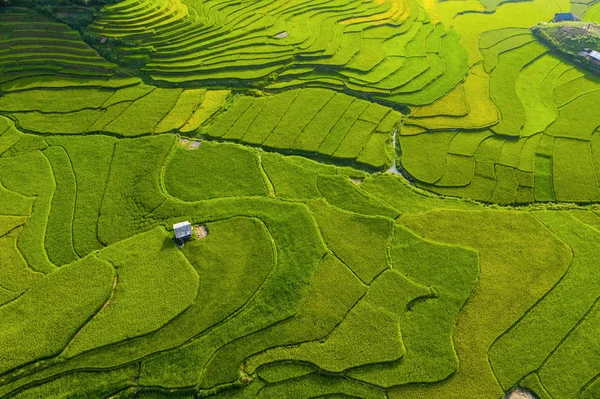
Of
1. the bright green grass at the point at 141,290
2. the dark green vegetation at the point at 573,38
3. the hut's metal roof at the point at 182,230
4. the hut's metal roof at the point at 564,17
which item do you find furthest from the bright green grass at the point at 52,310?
the hut's metal roof at the point at 564,17

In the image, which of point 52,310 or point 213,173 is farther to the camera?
point 213,173

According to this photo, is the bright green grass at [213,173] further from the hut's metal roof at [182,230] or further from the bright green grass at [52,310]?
the bright green grass at [52,310]

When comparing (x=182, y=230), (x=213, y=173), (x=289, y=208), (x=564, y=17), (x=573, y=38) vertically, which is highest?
(x=564, y=17)

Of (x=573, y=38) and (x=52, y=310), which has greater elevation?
(x=573, y=38)

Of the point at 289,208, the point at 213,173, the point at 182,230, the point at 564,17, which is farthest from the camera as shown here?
the point at 564,17

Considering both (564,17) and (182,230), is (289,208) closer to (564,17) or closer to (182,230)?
(182,230)

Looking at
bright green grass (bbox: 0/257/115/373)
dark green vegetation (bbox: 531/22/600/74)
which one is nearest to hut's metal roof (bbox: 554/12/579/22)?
dark green vegetation (bbox: 531/22/600/74)

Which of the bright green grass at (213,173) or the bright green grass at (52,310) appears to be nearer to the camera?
the bright green grass at (52,310)

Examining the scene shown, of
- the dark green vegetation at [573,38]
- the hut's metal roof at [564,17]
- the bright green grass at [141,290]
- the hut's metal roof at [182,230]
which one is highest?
the hut's metal roof at [564,17]

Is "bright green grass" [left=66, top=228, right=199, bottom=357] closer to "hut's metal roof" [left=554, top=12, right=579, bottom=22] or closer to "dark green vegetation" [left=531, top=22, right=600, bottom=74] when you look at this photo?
"dark green vegetation" [left=531, top=22, right=600, bottom=74]

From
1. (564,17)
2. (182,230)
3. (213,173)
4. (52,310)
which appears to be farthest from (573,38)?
(52,310)
